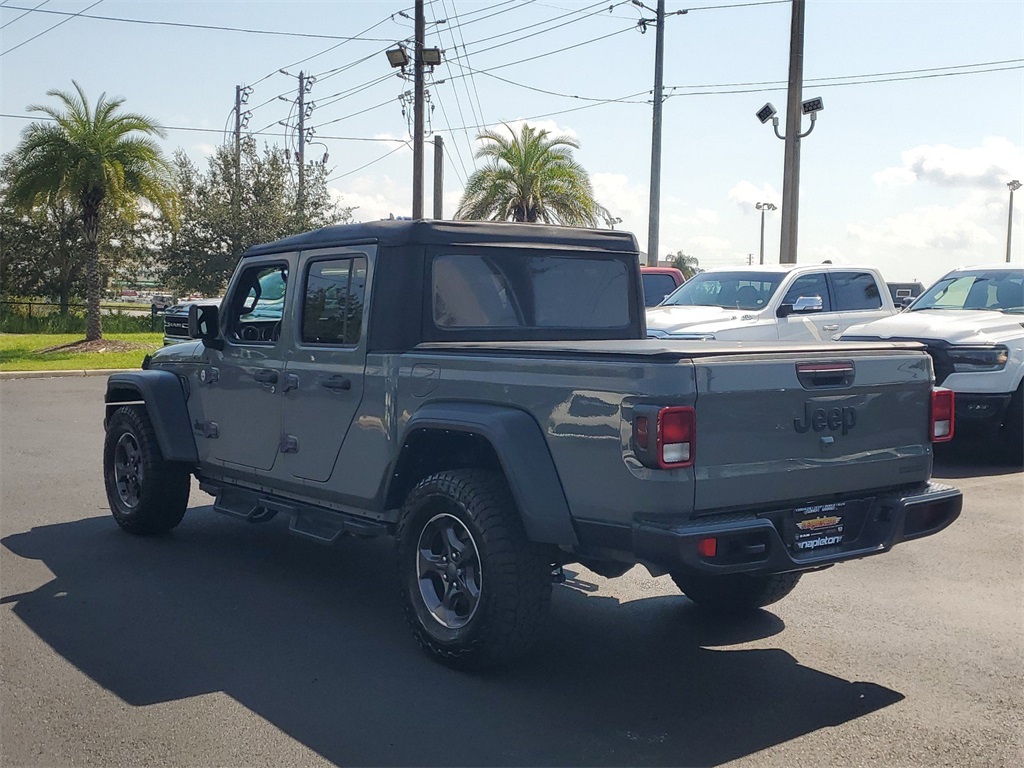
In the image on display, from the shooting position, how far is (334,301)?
5.80m

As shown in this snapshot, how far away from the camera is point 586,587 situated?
4688 mm

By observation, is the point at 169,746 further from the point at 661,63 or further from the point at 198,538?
the point at 661,63

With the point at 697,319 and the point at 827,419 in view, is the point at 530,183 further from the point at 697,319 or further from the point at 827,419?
the point at 827,419

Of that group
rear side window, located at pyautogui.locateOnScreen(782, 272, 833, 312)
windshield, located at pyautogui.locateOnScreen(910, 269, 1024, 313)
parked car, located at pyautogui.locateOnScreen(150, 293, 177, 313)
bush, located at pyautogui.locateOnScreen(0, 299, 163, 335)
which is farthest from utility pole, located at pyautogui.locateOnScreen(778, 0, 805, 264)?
parked car, located at pyautogui.locateOnScreen(150, 293, 177, 313)

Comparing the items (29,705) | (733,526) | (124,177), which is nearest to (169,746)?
(29,705)

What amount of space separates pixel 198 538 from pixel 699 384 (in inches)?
178

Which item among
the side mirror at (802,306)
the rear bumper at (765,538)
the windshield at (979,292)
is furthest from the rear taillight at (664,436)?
the side mirror at (802,306)

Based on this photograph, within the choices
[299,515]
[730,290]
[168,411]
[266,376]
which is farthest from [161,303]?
[299,515]

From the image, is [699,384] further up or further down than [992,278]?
further down

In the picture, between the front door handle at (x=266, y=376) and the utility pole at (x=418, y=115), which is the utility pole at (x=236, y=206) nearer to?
the utility pole at (x=418, y=115)

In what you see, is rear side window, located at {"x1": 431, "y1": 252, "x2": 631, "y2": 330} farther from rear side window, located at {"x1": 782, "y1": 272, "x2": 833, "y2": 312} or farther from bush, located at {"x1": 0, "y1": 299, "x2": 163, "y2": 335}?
bush, located at {"x1": 0, "y1": 299, "x2": 163, "y2": 335}

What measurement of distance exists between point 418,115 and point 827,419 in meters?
20.1

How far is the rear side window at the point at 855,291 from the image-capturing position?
44.4 feet

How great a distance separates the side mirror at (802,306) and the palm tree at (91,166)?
1566 cm
